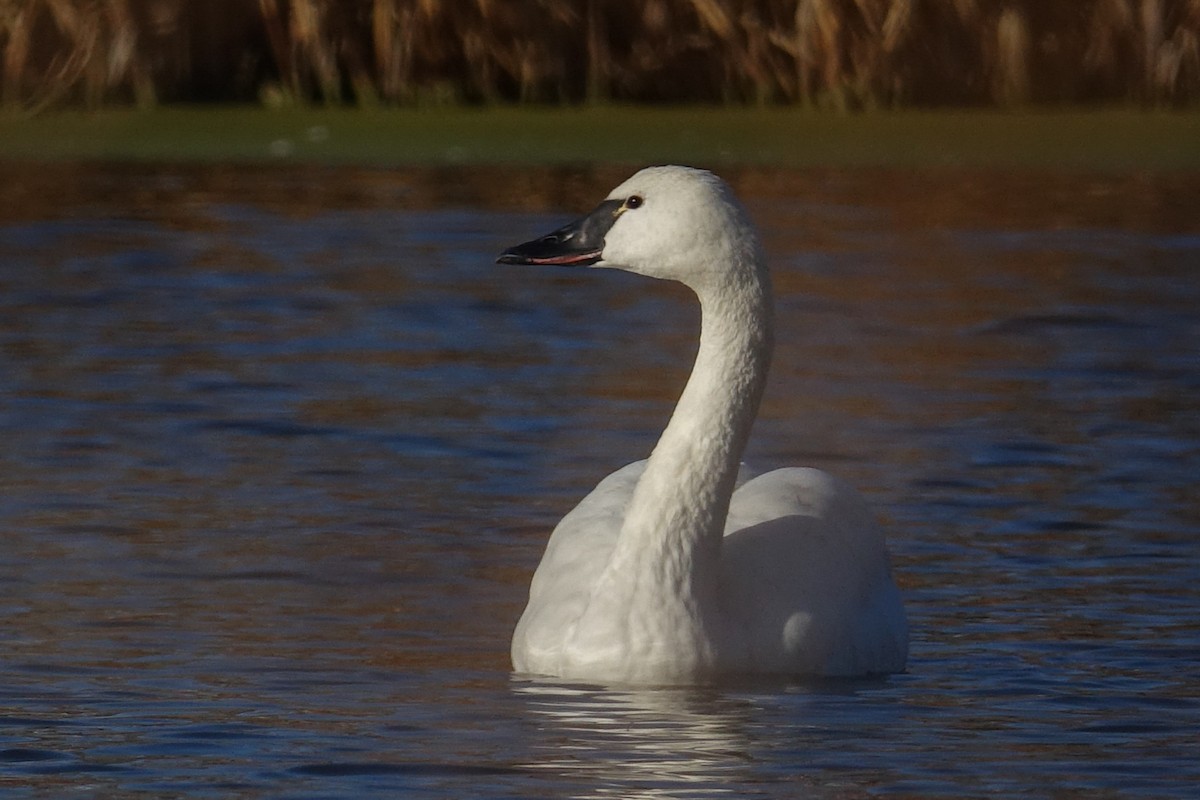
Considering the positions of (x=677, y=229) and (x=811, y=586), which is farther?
(x=677, y=229)

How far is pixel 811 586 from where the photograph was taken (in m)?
6.22

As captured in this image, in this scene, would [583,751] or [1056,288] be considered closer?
[583,751]

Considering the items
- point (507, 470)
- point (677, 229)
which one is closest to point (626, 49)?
point (507, 470)

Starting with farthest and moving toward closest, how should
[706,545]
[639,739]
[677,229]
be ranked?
[677,229] → [706,545] → [639,739]

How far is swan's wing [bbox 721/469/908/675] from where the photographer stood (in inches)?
240

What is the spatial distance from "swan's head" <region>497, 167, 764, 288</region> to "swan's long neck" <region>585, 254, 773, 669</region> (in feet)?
0.16

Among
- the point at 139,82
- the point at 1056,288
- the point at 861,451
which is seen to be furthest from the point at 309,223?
the point at 861,451

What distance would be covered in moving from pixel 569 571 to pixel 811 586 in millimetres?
584

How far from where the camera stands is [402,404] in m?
10.0

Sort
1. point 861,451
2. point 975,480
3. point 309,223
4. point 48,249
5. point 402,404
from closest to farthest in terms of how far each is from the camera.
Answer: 1. point 975,480
2. point 861,451
3. point 402,404
4. point 48,249
5. point 309,223

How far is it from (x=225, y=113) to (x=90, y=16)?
1.58m

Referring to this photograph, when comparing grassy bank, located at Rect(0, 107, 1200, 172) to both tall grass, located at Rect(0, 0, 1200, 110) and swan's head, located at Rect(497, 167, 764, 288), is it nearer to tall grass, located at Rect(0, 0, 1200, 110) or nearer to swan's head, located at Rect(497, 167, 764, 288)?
tall grass, located at Rect(0, 0, 1200, 110)

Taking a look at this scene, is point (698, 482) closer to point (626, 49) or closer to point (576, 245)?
point (576, 245)

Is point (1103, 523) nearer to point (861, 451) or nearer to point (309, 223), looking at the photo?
point (861, 451)
